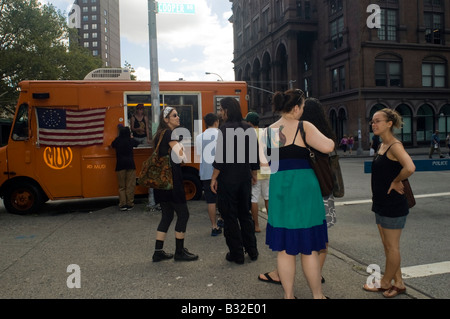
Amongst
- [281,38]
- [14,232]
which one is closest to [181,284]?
[14,232]

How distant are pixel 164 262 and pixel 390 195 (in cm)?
273

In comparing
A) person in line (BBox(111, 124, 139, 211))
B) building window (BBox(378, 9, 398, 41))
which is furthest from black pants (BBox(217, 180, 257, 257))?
building window (BBox(378, 9, 398, 41))

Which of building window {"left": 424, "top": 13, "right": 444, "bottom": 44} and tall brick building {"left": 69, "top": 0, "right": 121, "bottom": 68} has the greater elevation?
tall brick building {"left": 69, "top": 0, "right": 121, "bottom": 68}

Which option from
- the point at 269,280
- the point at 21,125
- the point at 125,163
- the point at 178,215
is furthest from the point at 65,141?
the point at 269,280

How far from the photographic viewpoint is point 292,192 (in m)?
3.13

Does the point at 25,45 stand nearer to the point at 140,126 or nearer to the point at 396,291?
the point at 140,126

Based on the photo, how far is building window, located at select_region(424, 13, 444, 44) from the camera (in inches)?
1410

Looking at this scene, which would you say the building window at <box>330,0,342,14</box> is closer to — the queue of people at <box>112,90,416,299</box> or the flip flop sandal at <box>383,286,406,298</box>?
the queue of people at <box>112,90,416,299</box>

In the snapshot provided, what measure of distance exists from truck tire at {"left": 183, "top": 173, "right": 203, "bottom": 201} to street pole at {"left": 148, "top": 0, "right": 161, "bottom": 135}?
1.38 metres

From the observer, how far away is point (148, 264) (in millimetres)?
4578

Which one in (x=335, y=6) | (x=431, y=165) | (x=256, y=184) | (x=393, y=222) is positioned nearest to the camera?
(x=393, y=222)

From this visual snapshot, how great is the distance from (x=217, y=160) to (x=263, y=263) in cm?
136

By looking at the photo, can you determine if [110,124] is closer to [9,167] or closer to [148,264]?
[9,167]
